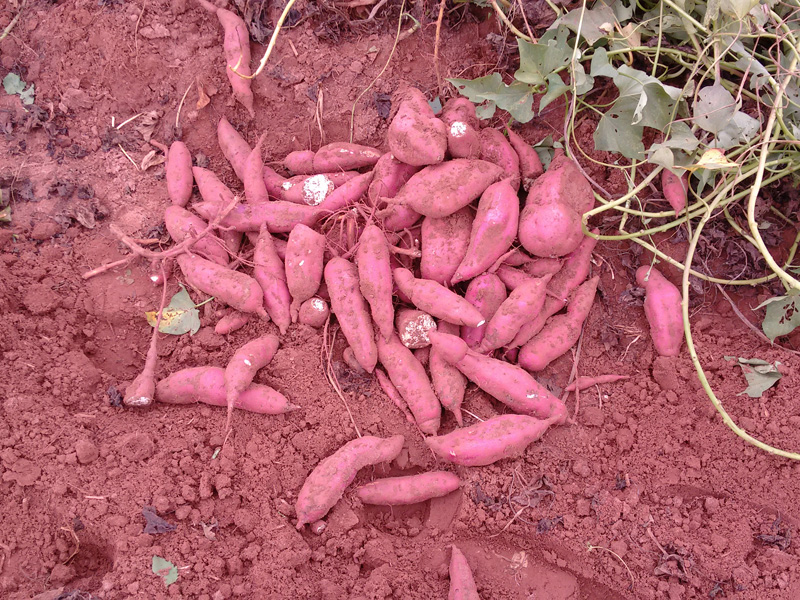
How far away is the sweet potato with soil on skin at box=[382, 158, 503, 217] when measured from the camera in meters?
1.81

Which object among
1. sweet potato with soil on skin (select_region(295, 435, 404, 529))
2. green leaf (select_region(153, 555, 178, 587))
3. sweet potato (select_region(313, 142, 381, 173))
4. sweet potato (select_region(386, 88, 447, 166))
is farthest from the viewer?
sweet potato (select_region(313, 142, 381, 173))

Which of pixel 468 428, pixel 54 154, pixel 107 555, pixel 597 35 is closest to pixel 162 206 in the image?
pixel 54 154

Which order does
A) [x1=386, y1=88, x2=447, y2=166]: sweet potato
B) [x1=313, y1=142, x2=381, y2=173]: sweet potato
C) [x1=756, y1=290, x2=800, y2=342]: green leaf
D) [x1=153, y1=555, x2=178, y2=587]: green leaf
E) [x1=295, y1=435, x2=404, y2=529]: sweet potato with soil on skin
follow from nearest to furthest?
[x1=153, y1=555, x2=178, y2=587]: green leaf, [x1=295, y1=435, x2=404, y2=529]: sweet potato with soil on skin, [x1=756, y1=290, x2=800, y2=342]: green leaf, [x1=386, y1=88, x2=447, y2=166]: sweet potato, [x1=313, y1=142, x2=381, y2=173]: sweet potato

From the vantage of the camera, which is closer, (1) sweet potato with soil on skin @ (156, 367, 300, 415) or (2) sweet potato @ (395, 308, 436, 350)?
(1) sweet potato with soil on skin @ (156, 367, 300, 415)

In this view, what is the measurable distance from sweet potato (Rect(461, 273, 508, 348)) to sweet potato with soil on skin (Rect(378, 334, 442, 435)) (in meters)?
0.20

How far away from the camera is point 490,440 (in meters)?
1.64

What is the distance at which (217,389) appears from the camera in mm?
1728

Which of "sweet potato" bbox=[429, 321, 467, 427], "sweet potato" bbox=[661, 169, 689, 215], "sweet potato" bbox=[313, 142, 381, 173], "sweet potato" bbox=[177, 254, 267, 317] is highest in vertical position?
"sweet potato" bbox=[313, 142, 381, 173]

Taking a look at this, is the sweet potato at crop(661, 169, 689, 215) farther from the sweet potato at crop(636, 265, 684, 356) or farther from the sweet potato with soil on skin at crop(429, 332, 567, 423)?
the sweet potato with soil on skin at crop(429, 332, 567, 423)

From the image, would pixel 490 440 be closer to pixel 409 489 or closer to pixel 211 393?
pixel 409 489

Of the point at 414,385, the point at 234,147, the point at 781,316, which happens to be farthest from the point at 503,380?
the point at 234,147

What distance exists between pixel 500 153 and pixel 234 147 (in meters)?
0.94

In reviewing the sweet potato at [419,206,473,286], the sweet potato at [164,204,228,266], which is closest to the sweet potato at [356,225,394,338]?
the sweet potato at [419,206,473,286]

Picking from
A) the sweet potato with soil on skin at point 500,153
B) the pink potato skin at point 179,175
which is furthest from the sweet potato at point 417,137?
the pink potato skin at point 179,175
